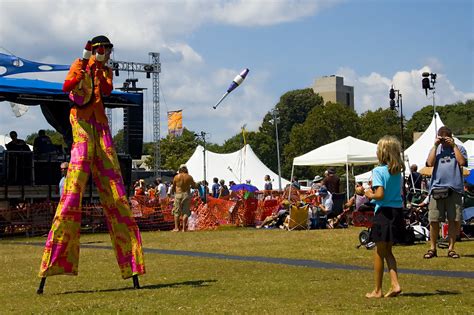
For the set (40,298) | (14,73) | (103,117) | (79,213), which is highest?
(14,73)

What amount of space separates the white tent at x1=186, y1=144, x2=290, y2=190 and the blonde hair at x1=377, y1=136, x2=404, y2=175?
134 feet

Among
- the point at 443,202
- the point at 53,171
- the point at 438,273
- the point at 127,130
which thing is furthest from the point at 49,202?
the point at 438,273

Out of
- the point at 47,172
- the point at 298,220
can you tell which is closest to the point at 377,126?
the point at 298,220

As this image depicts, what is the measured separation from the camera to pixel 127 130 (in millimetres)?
25219

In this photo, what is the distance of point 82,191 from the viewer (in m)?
9.42

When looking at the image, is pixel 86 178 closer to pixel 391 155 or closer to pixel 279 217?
pixel 391 155

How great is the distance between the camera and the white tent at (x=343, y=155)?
30.3 metres

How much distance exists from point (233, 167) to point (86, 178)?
4288cm

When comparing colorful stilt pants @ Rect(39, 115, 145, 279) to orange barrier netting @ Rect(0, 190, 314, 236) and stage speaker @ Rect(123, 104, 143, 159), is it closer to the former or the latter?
orange barrier netting @ Rect(0, 190, 314, 236)

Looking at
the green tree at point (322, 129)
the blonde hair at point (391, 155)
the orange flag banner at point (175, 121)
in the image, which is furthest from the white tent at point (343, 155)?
the orange flag banner at point (175, 121)

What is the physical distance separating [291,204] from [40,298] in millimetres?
14658

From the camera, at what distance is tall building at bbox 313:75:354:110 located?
516ft

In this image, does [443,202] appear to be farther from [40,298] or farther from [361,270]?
[40,298]

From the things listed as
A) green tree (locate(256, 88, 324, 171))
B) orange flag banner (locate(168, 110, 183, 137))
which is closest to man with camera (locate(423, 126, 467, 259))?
orange flag banner (locate(168, 110, 183, 137))
